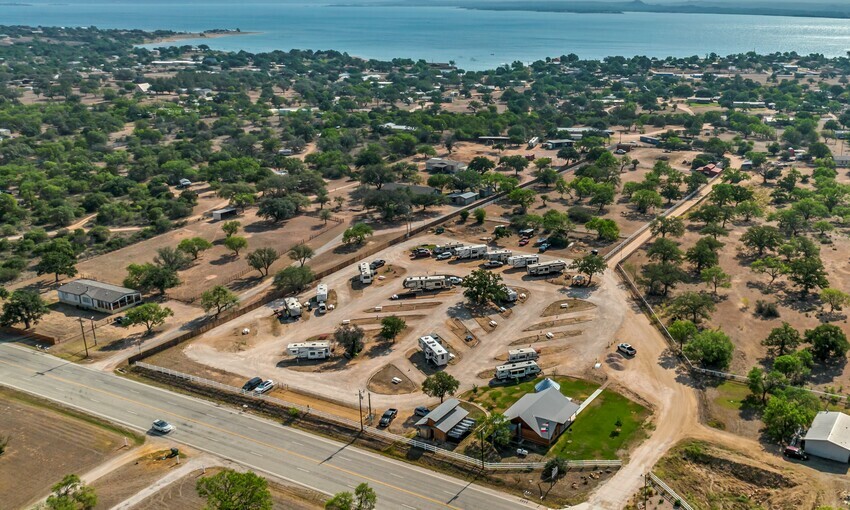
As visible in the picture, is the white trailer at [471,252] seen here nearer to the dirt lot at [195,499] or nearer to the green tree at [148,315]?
the green tree at [148,315]

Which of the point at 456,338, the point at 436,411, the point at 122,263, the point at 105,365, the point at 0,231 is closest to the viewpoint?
the point at 436,411

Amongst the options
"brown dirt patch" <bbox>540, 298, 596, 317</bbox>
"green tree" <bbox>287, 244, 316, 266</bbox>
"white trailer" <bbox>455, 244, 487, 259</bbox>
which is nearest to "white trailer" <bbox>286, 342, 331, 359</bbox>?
"green tree" <bbox>287, 244, 316, 266</bbox>

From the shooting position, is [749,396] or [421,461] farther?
[749,396]

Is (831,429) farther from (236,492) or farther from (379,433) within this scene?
(236,492)

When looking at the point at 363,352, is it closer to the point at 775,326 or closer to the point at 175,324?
the point at 175,324

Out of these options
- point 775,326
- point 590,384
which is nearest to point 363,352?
point 590,384
